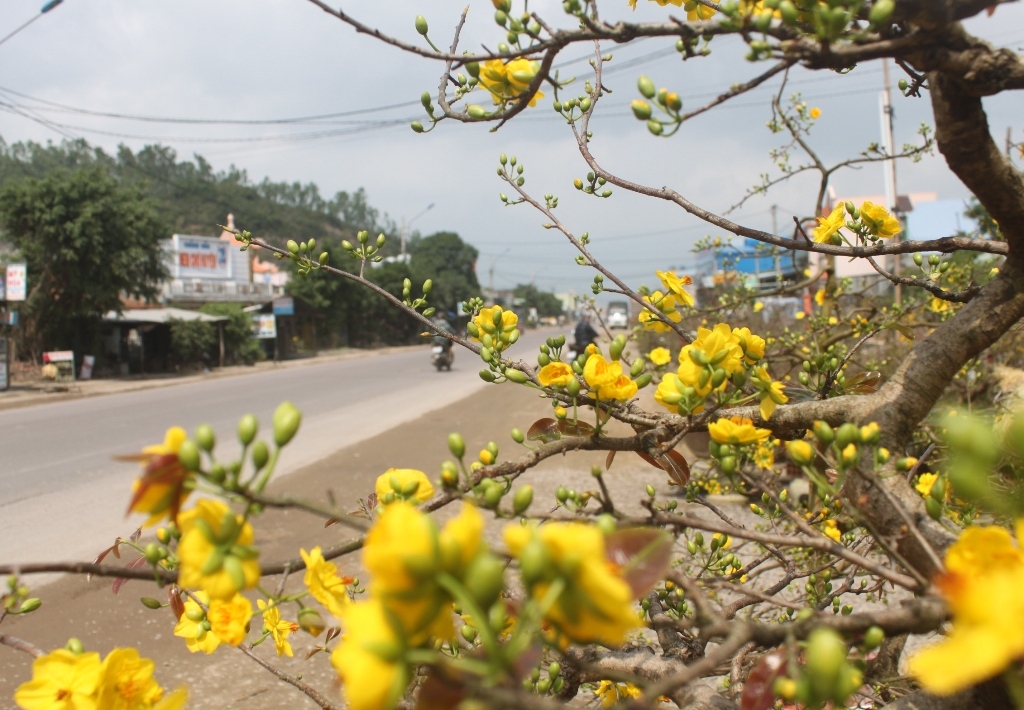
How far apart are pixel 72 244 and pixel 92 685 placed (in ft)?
57.3

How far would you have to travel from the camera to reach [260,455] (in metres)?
0.63

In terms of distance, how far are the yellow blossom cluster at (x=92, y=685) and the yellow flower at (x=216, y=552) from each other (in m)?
0.27

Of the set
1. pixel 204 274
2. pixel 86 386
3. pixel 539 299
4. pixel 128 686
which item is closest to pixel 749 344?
pixel 128 686

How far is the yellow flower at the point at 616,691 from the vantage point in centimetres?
150

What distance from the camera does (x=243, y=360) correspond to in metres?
20.9

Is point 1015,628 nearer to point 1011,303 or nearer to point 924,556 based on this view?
point 924,556

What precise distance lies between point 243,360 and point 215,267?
5.97m

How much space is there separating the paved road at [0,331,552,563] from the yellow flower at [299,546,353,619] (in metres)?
0.64

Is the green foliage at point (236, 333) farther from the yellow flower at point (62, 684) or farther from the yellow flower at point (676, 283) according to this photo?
the yellow flower at point (62, 684)

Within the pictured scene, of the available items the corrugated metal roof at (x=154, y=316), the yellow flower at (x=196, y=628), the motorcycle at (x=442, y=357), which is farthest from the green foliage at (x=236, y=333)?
the yellow flower at (x=196, y=628)

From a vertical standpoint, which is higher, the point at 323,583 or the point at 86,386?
the point at 323,583

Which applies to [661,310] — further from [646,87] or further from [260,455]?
[260,455]

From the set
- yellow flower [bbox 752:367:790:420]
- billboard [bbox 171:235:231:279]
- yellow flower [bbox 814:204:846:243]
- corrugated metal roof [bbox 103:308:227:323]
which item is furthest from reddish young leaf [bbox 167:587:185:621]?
billboard [bbox 171:235:231:279]

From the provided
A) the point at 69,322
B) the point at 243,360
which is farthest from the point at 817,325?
the point at 243,360
